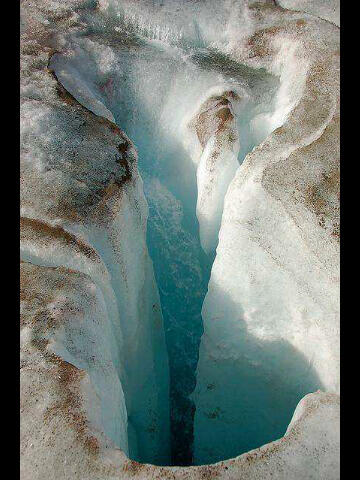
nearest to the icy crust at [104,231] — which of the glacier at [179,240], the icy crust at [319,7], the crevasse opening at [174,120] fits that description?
the glacier at [179,240]

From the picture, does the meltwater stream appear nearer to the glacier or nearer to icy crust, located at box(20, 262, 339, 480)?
the glacier

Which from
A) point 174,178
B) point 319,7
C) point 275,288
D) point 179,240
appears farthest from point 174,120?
point 275,288

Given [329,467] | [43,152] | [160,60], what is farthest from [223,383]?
[160,60]

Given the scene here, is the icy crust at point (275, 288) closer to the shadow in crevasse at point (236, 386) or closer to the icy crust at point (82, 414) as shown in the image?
the shadow in crevasse at point (236, 386)

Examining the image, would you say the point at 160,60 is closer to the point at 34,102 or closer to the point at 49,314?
the point at 34,102

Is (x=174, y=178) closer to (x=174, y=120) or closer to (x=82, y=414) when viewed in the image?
(x=174, y=120)
